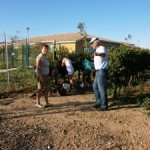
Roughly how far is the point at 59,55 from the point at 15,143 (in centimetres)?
614

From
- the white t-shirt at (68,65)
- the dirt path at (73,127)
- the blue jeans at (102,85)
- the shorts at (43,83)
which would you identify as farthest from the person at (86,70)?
the blue jeans at (102,85)

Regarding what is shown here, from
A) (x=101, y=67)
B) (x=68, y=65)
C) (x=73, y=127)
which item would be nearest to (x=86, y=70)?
(x=68, y=65)

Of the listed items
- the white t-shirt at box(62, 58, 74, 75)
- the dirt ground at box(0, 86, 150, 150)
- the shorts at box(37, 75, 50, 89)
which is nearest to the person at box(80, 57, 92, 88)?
the white t-shirt at box(62, 58, 74, 75)

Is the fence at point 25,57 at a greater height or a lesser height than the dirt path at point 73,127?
greater

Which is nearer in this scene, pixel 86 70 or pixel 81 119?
pixel 81 119

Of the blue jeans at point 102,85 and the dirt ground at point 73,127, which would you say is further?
the blue jeans at point 102,85

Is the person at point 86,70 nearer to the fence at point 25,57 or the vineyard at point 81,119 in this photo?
the vineyard at point 81,119

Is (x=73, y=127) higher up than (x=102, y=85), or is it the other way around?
(x=102, y=85)

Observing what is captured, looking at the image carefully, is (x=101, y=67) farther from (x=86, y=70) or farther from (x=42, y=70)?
(x=86, y=70)

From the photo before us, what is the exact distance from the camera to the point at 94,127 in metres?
7.05

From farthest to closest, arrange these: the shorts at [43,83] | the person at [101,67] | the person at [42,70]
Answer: the shorts at [43,83] < the person at [42,70] < the person at [101,67]

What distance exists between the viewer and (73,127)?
22.8ft

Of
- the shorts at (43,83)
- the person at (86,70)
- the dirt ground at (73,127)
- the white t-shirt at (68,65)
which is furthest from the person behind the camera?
the person at (86,70)

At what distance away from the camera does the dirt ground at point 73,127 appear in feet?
20.5
